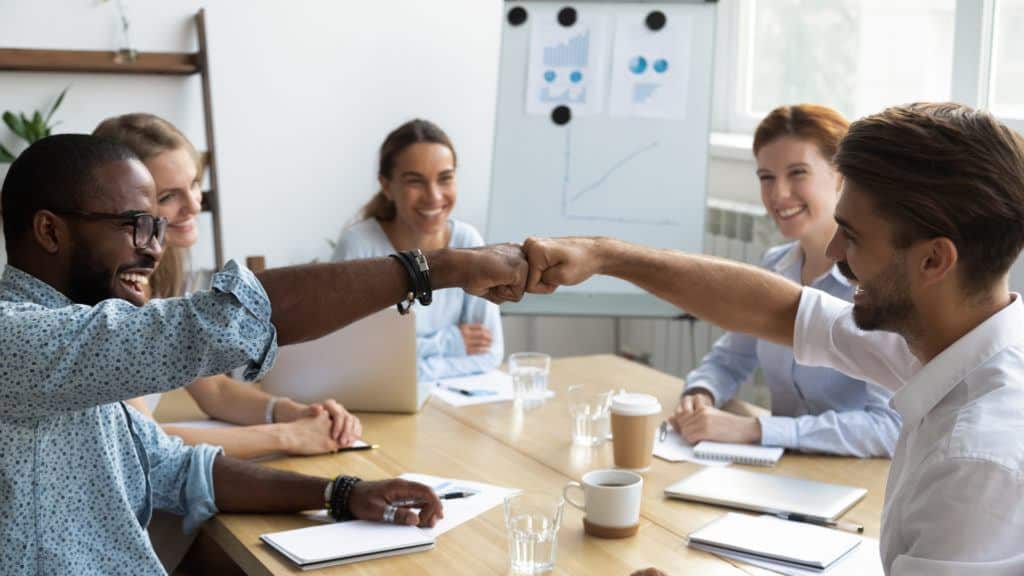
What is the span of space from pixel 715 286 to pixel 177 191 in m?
1.33

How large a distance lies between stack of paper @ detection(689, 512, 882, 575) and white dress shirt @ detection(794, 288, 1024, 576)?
0.62ft

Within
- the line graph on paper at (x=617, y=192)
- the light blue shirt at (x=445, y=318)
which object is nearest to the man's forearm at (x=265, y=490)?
the light blue shirt at (x=445, y=318)

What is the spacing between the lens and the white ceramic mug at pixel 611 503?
1633 millimetres

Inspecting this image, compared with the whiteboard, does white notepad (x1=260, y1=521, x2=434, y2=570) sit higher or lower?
lower

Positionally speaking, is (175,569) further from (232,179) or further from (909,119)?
(232,179)

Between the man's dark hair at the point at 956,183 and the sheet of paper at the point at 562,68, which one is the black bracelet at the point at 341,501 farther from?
the sheet of paper at the point at 562,68

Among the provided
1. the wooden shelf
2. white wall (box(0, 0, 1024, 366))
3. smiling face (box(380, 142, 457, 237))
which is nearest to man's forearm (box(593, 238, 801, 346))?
smiling face (box(380, 142, 457, 237))

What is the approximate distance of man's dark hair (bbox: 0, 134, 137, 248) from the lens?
4.60 ft

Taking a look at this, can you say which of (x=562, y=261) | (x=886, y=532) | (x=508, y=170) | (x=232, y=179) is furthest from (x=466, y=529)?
(x=232, y=179)

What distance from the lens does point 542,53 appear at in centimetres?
355

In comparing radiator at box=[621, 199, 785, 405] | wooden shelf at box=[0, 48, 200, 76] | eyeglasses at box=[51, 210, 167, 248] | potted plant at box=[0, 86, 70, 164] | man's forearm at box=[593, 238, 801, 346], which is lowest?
radiator at box=[621, 199, 785, 405]

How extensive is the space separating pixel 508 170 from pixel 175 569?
1.84m

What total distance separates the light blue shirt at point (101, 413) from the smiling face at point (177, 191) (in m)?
0.79

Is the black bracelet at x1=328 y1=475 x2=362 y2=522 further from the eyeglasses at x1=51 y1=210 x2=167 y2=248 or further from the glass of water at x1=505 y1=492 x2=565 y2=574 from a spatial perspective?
the eyeglasses at x1=51 y1=210 x2=167 y2=248
